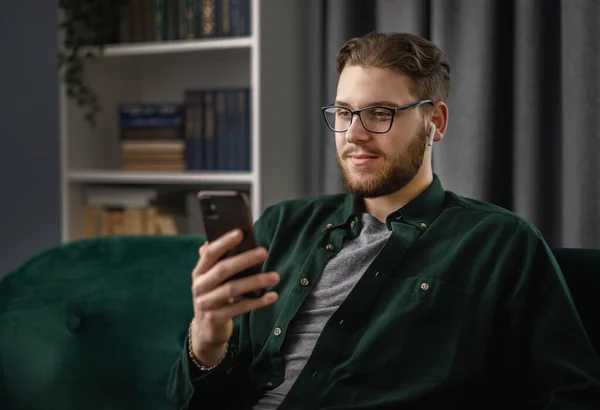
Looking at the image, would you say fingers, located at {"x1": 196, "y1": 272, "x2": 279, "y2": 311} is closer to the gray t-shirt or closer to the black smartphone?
the black smartphone

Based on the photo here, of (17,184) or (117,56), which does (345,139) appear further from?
(17,184)

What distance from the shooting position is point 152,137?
8.16ft

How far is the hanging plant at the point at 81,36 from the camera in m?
2.45

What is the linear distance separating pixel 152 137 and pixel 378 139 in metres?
1.36

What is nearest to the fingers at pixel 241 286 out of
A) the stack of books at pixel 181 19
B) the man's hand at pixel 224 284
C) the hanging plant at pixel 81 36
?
the man's hand at pixel 224 284

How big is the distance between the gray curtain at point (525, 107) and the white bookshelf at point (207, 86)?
0.44 metres

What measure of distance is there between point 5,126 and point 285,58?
41.8 inches

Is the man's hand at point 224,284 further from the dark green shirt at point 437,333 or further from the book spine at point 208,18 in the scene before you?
the book spine at point 208,18

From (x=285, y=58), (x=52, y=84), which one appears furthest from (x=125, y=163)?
(x=285, y=58)

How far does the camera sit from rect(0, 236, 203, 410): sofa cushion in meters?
1.41

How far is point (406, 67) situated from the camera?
1283 mm

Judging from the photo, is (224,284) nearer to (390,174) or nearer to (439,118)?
(390,174)

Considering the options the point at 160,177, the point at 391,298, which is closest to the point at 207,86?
the point at 160,177

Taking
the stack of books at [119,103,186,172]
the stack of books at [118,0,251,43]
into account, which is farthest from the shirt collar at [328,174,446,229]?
the stack of books at [119,103,186,172]
